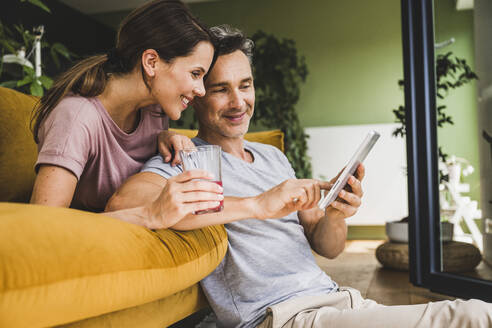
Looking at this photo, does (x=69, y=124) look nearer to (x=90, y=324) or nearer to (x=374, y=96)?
(x=90, y=324)

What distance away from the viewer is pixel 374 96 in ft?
15.0

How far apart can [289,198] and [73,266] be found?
451mm

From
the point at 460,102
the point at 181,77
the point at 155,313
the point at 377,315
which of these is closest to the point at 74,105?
the point at 181,77

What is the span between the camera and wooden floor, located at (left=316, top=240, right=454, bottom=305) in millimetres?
2207

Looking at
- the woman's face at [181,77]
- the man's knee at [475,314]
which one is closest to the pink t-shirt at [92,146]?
the woman's face at [181,77]

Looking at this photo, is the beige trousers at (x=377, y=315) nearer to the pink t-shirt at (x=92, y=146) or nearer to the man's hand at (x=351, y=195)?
the man's hand at (x=351, y=195)

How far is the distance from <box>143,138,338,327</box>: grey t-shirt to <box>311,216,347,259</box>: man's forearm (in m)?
0.07

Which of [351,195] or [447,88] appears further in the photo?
[447,88]

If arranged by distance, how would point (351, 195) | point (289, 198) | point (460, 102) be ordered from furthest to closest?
point (460, 102), point (351, 195), point (289, 198)

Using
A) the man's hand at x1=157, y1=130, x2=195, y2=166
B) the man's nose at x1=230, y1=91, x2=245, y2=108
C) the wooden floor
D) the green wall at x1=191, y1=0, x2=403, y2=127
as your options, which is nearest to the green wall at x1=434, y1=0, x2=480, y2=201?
the wooden floor

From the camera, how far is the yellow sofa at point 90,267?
1.77ft

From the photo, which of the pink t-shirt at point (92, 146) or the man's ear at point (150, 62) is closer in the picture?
the pink t-shirt at point (92, 146)

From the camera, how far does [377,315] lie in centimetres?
88

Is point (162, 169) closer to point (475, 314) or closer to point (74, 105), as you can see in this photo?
point (74, 105)
